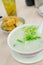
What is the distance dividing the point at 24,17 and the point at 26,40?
31cm

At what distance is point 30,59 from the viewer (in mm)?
612

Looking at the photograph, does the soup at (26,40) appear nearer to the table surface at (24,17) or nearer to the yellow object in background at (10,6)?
the table surface at (24,17)

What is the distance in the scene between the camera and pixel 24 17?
90 cm

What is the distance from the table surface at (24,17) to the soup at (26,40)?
0.07 metres

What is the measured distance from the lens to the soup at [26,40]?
58 centimetres

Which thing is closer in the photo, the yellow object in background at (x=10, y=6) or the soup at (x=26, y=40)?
the soup at (x=26, y=40)

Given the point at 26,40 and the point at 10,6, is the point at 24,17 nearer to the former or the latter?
the point at 10,6

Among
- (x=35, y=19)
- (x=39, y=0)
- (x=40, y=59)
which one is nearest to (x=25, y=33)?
(x=40, y=59)

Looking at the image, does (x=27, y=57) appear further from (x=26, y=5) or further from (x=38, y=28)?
(x=26, y=5)

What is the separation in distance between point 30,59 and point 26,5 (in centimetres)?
49

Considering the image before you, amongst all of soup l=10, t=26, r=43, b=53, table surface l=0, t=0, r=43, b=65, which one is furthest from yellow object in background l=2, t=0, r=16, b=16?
soup l=10, t=26, r=43, b=53

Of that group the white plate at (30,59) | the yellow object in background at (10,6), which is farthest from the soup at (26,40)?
the yellow object in background at (10,6)

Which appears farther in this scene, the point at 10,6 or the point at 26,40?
the point at 10,6

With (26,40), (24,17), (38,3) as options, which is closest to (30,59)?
(26,40)
